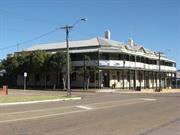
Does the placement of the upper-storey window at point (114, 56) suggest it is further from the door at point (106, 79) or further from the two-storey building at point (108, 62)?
the door at point (106, 79)

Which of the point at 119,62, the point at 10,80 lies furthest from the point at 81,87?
the point at 10,80

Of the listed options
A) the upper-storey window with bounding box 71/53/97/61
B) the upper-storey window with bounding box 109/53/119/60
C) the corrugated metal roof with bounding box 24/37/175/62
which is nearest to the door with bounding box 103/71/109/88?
the upper-storey window with bounding box 109/53/119/60

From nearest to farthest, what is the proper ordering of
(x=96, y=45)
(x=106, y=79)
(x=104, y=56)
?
(x=104, y=56), (x=96, y=45), (x=106, y=79)

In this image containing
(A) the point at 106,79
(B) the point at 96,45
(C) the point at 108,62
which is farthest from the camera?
(A) the point at 106,79

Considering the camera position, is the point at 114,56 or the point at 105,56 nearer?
the point at 105,56

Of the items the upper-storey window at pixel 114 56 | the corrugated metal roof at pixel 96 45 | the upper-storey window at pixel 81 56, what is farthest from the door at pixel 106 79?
the corrugated metal roof at pixel 96 45

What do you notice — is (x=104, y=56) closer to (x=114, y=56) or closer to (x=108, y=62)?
(x=108, y=62)

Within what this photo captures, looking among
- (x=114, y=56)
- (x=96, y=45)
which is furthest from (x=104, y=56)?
(x=96, y=45)

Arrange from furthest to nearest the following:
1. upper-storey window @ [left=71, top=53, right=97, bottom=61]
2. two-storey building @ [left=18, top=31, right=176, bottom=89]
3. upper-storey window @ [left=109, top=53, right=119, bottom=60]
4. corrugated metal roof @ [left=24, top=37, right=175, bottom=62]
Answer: upper-storey window @ [left=109, top=53, right=119, bottom=60]
corrugated metal roof @ [left=24, top=37, right=175, bottom=62]
upper-storey window @ [left=71, top=53, right=97, bottom=61]
two-storey building @ [left=18, top=31, right=176, bottom=89]

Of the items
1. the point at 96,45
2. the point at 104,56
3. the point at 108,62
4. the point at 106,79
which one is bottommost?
the point at 106,79

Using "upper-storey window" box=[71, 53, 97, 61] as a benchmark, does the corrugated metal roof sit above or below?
above

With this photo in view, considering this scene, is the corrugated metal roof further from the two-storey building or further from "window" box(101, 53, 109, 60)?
"window" box(101, 53, 109, 60)

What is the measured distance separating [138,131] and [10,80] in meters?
72.4

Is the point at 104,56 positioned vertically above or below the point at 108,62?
above
